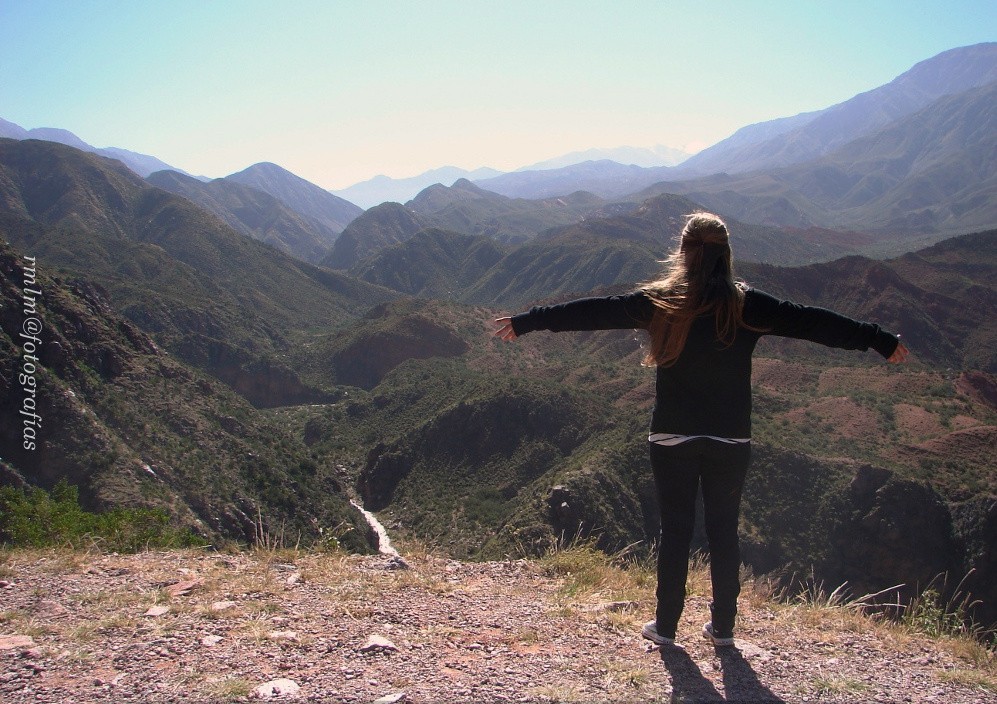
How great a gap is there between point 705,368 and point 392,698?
225cm

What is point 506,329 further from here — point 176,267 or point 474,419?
A: point 176,267

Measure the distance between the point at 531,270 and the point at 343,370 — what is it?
62.9m

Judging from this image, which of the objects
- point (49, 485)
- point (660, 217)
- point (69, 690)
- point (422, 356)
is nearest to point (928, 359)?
point (422, 356)

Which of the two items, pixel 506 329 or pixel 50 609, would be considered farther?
pixel 50 609

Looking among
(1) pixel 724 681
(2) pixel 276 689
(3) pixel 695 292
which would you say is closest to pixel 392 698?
(2) pixel 276 689

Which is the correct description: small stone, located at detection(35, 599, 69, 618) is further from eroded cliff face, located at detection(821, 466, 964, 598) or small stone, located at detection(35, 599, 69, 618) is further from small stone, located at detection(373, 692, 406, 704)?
eroded cliff face, located at detection(821, 466, 964, 598)

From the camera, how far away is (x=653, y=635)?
383 centimetres

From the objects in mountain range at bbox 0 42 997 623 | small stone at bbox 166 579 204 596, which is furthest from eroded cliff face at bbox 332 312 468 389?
small stone at bbox 166 579 204 596

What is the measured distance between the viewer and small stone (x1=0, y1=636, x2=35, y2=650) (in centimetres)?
365

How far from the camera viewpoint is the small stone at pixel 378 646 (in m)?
3.66

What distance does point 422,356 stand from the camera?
5678 centimetres

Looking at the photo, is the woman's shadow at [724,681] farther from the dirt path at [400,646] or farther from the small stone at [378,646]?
the small stone at [378,646]

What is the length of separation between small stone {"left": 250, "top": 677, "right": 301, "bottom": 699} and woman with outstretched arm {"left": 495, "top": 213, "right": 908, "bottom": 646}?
6.54 feet

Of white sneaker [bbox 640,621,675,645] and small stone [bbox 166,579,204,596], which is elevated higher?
small stone [bbox 166,579,204,596]
